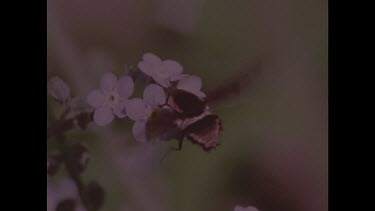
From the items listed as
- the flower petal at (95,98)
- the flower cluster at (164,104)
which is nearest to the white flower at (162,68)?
the flower cluster at (164,104)

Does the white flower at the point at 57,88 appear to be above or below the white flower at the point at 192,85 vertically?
above

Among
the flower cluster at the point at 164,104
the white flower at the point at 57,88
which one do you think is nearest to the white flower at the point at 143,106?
the flower cluster at the point at 164,104

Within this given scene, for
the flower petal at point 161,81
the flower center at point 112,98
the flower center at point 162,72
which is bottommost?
the flower center at point 112,98

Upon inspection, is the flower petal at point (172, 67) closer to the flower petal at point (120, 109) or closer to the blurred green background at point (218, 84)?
the blurred green background at point (218, 84)

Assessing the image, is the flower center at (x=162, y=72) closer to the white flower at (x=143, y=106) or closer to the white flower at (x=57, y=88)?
the white flower at (x=143, y=106)

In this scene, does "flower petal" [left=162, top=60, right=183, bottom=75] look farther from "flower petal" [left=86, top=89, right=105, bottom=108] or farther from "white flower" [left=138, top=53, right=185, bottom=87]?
"flower petal" [left=86, top=89, right=105, bottom=108]

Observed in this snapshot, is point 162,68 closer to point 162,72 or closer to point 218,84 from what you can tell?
point 162,72
